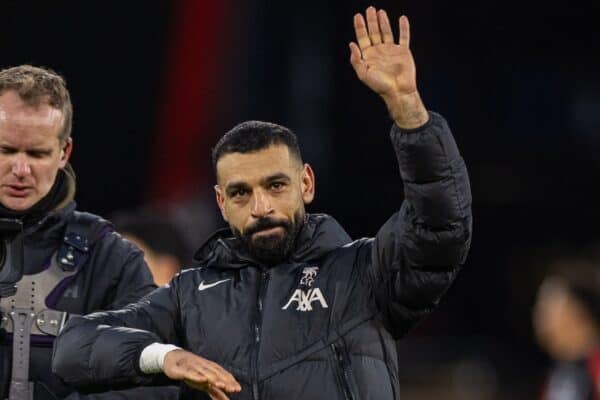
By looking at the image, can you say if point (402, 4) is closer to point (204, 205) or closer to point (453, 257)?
point (204, 205)

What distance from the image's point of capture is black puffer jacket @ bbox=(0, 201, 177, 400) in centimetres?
337

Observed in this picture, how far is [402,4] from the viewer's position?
30.6ft

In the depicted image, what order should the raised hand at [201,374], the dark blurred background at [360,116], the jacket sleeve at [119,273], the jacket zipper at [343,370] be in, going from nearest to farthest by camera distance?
the raised hand at [201,374] < the jacket zipper at [343,370] < the jacket sleeve at [119,273] < the dark blurred background at [360,116]

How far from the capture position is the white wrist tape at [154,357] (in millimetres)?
2953

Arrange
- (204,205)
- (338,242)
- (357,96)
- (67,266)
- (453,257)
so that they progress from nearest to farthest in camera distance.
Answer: (453,257), (338,242), (67,266), (204,205), (357,96)

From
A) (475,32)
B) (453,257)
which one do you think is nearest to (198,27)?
(475,32)

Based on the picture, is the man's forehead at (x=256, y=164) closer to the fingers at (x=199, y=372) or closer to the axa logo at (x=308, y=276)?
the axa logo at (x=308, y=276)

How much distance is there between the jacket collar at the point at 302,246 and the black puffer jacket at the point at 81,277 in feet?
0.96

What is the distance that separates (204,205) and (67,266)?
5.41m

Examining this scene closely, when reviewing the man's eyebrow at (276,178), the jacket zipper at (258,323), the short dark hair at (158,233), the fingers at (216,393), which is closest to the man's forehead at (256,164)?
the man's eyebrow at (276,178)

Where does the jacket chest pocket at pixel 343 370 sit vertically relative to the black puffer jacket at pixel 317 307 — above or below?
below

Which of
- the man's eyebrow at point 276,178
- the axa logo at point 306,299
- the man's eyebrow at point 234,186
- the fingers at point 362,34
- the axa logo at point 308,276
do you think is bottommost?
the axa logo at point 306,299

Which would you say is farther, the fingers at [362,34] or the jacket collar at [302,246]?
the jacket collar at [302,246]

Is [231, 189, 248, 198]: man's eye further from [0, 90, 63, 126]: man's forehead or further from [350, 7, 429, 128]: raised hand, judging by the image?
[0, 90, 63, 126]: man's forehead
